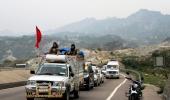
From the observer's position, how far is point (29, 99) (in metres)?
22.1

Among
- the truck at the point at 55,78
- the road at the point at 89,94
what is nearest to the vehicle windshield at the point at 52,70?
the truck at the point at 55,78

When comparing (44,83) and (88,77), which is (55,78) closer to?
(44,83)

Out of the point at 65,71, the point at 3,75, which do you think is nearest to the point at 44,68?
the point at 65,71

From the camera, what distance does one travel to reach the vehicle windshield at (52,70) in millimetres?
23078

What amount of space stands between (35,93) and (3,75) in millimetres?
20135

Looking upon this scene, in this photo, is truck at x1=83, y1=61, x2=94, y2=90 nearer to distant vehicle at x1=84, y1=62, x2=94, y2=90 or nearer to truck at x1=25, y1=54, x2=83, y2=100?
distant vehicle at x1=84, y1=62, x2=94, y2=90

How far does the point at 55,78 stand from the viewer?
72.3 feet

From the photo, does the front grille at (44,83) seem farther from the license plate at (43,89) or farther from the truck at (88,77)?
the truck at (88,77)

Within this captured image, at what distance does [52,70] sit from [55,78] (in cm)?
125

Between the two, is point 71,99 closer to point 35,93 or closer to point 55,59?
point 55,59

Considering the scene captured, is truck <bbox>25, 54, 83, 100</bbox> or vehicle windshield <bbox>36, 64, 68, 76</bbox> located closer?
truck <bbox>25, 54, 83, 100</bbox>

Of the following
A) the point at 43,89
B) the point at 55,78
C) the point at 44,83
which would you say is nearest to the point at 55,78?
the point at 55,78

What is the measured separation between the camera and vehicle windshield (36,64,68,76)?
2308 cm

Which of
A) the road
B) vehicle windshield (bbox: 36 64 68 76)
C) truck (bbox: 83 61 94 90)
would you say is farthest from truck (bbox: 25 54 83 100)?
truck (bbox: 83 61 94 90)
